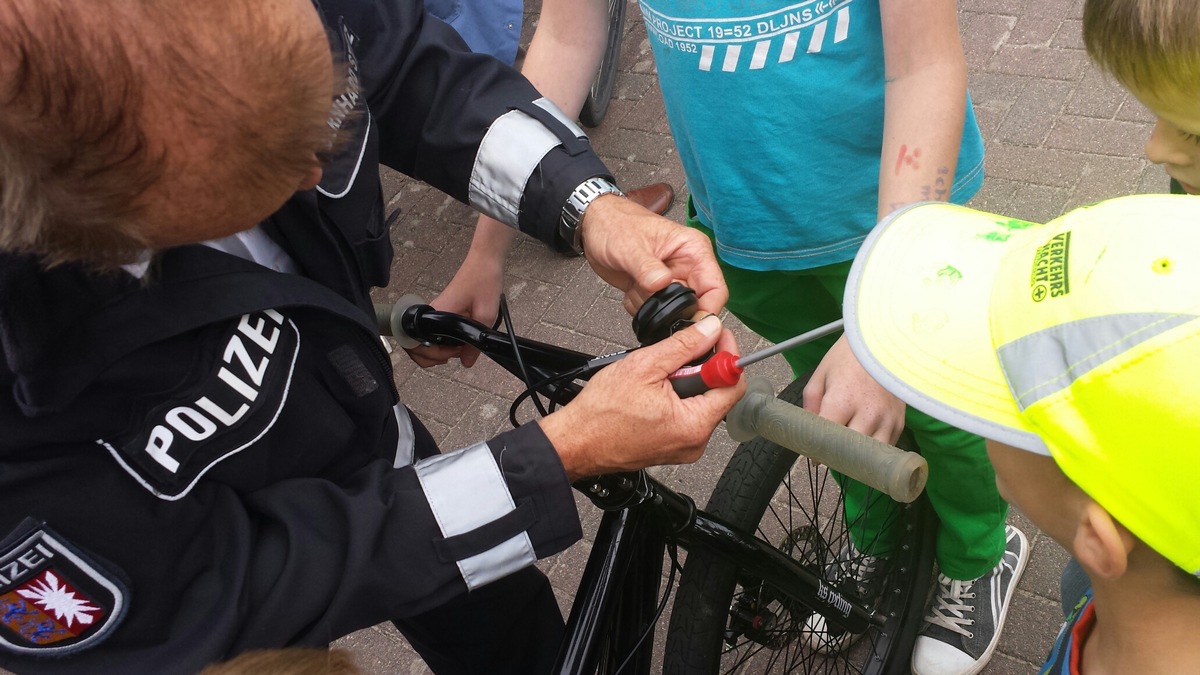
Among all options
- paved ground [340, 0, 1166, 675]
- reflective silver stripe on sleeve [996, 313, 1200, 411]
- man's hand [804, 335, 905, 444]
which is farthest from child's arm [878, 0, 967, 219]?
paved ground [340, 0, 1166, 675]

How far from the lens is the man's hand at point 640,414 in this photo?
1.35 metres

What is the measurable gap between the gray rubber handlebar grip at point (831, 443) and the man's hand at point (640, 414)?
46 millimetres

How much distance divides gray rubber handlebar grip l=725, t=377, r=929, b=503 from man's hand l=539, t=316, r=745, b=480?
1.8 inches

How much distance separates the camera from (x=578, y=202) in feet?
5.52

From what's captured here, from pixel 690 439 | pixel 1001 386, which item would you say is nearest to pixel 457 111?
pixel 690 439

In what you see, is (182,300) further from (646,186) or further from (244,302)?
(646,186)

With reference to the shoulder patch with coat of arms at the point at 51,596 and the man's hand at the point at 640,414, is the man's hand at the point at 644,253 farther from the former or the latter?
the shoulder patch with coat of arms at the point at 51,596

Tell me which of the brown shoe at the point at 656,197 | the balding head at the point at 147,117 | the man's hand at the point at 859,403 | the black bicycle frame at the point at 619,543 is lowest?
the brown shoe at the point at 656,197

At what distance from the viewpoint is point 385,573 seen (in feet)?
4.31

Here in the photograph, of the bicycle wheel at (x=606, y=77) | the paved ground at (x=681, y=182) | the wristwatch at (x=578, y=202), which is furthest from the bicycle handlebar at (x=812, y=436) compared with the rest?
the bicycle wheel at (x=606, y=77)

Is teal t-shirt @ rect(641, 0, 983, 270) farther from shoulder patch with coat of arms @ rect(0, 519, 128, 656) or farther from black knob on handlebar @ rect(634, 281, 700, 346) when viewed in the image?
shoulder patch with coat of arms @ rect(0, 519, 128, 656)

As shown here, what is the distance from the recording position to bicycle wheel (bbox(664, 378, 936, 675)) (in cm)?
183

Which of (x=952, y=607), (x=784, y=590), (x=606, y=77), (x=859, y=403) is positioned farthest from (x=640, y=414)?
(x=606, y=77)

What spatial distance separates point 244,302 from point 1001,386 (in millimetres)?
923
